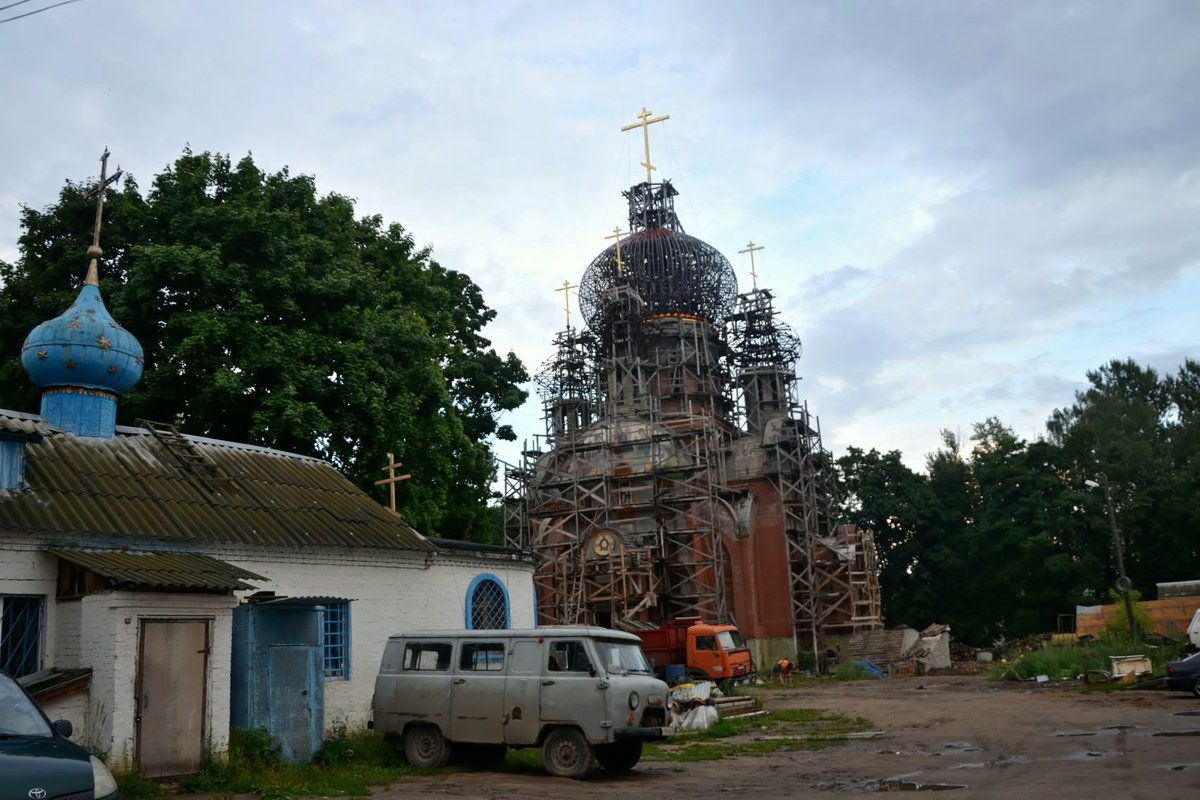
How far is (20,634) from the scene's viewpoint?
12203 millimetres

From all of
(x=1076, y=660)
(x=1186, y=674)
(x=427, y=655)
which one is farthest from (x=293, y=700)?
(x=1076, y=660)

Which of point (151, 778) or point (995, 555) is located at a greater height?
point (995, 555)

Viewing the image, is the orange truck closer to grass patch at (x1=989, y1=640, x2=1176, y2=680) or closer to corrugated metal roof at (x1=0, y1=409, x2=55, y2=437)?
grass patch at (x1=989, y1=640, x2=1176, y2=680)

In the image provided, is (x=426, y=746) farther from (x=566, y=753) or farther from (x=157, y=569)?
(x=157, y=569)

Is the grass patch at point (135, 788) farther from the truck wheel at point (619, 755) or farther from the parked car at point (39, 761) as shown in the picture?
the truck wheel at point (619, 755)

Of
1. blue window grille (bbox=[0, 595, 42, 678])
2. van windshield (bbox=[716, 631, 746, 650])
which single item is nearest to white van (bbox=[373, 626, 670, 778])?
blue window grille (bbox=[0, 595, 42, 678])

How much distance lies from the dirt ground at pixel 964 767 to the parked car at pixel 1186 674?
420 mm

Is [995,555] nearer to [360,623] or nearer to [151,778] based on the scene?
[360,623]

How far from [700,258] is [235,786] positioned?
3896cm

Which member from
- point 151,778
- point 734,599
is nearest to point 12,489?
point 151,778

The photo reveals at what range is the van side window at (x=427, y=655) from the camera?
47.0ft

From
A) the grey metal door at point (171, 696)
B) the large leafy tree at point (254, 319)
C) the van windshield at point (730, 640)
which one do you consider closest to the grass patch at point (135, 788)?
the grey metal door at point (171, 696)

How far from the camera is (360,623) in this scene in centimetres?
1634

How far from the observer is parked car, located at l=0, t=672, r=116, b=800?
22.6 feet
